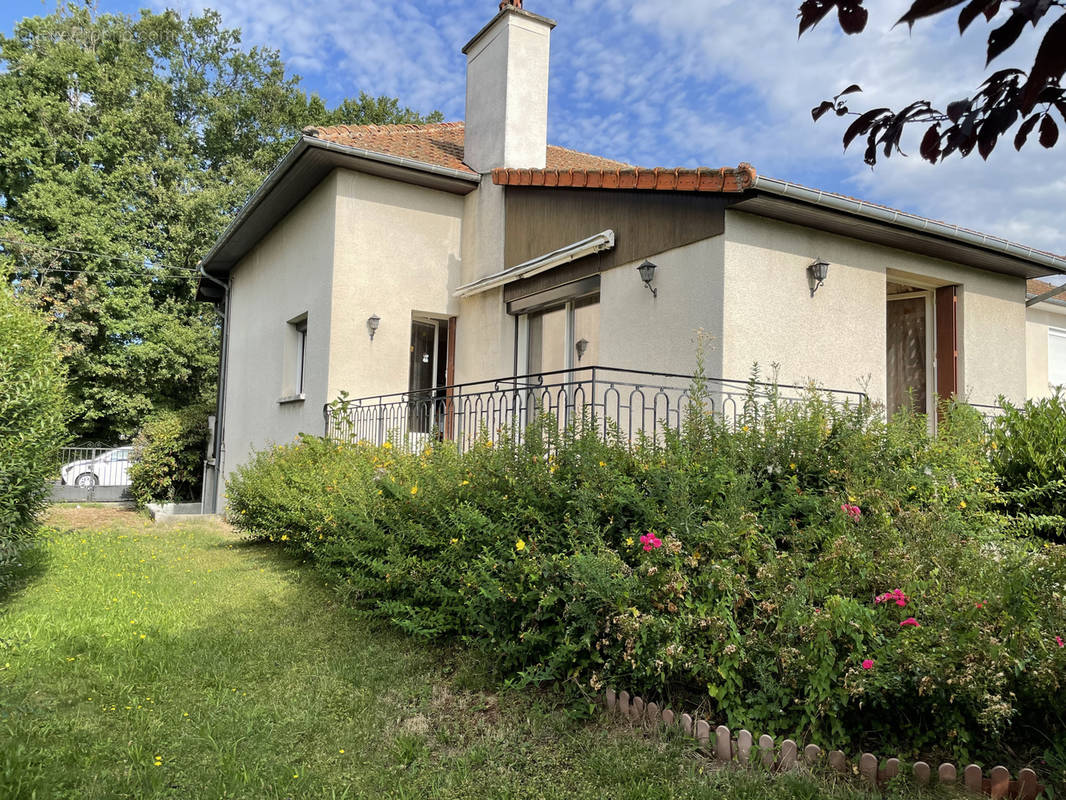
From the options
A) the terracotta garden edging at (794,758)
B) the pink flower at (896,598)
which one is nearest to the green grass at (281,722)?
the terracotta garden edging at (794,758)

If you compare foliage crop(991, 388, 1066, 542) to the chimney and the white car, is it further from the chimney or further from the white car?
the white car

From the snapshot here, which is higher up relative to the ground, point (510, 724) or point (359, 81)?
point (359, 81)

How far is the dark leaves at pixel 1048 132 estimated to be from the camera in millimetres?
1803

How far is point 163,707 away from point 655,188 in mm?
5972

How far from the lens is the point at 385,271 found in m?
9.96

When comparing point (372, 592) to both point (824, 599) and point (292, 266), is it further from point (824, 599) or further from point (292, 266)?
point (292, 266)

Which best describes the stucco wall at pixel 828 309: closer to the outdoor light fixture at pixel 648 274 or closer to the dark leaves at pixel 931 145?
the outdoor light fixture at pixel 648 274

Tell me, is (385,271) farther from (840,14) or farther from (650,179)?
(840,14)

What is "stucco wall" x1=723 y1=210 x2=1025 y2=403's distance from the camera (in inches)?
261

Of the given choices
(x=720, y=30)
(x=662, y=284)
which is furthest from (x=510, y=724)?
(x=662, y=284)

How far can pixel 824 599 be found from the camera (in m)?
3.30

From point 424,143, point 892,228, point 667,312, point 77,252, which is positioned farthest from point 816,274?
point 77,252

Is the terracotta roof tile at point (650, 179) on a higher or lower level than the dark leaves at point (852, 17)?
higher

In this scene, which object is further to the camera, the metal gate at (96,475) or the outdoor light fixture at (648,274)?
the metal gate at (96,475)
